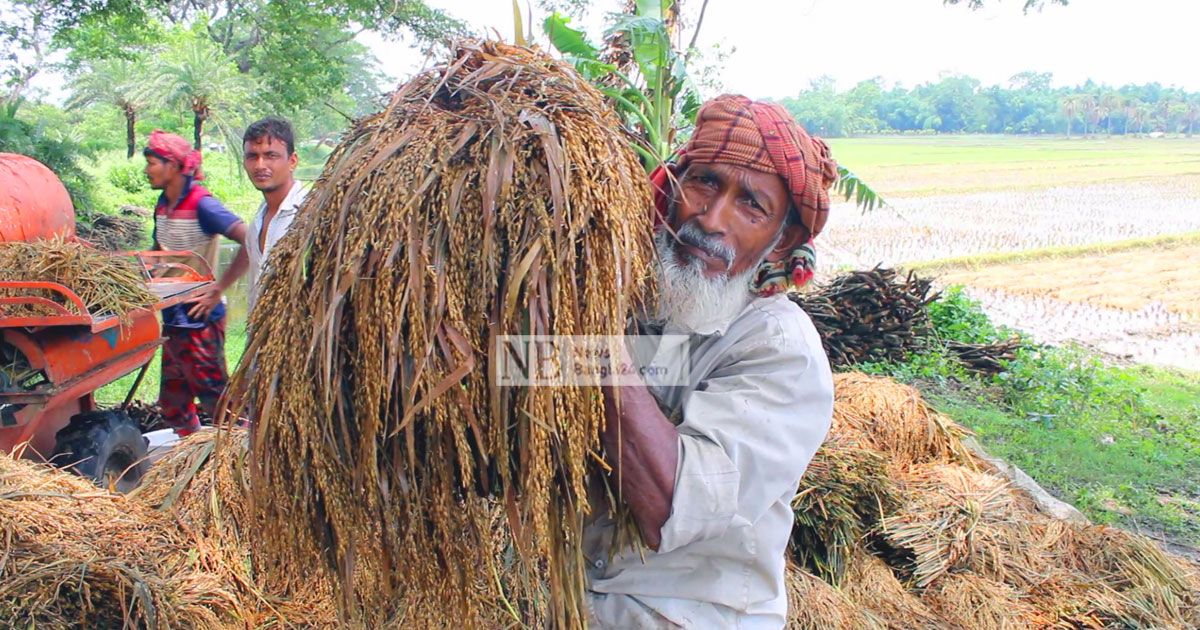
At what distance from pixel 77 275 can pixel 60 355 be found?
38 centimetres

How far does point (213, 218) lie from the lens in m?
5.34

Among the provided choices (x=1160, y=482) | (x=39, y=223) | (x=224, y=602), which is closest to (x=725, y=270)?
(x=224, y=602)

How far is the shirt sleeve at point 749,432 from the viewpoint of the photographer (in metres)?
1.52

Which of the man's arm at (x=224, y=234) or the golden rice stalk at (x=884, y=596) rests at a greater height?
the man's arm at (x=224, y=234)

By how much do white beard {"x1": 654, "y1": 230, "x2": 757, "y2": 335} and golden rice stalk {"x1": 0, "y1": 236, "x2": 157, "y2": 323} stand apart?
3.24 m

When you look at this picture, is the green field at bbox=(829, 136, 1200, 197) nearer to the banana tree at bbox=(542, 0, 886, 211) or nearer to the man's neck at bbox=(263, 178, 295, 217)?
the banana tree at bbox=(542, 0, 886, 211)

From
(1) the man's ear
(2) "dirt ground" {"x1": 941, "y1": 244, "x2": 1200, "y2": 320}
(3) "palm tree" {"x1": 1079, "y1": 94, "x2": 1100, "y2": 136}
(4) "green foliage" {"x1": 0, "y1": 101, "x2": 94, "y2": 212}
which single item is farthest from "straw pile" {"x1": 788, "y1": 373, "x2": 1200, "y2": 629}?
(3) "palm tree" {"x1": 1079, "y1": 94, "x2": 1100, "y2": 136}

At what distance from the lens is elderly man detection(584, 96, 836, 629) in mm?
1512

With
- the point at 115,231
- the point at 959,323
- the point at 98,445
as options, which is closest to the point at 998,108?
the point at 959,323

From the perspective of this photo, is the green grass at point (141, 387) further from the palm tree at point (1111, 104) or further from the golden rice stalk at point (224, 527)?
the palm tree at point (1111, 104)

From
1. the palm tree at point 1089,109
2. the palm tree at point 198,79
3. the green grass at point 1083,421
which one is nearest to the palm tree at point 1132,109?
the palm tree at point 1089,109

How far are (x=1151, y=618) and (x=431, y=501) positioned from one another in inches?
143

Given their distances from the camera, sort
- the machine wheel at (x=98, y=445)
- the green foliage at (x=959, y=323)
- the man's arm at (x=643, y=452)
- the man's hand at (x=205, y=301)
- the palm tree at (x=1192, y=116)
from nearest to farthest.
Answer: the man's arm at (x=643, y=452)
the machine wheel at (x=98, y=445)
the man's hand at (x=205, y=301)
the green foliage at (x=959, y=323)
the palm tree at (x=1192, y=116)

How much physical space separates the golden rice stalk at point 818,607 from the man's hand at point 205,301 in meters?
3.62
